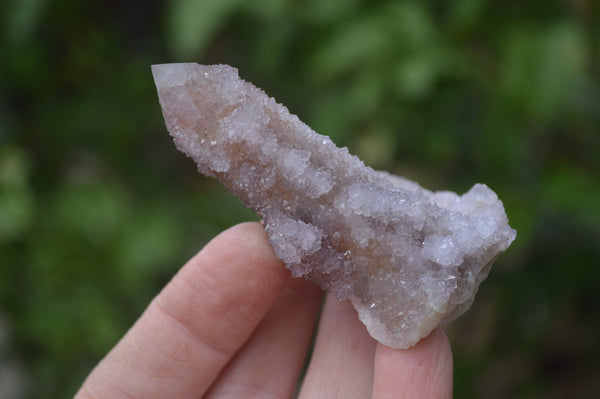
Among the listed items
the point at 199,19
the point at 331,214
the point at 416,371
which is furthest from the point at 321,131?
the point at 416,371

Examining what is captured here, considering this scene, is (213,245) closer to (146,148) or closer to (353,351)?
(353,351)

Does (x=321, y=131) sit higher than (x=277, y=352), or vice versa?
(x=321, y=131)

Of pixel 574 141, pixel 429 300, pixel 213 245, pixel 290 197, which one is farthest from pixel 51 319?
pixel 574 141

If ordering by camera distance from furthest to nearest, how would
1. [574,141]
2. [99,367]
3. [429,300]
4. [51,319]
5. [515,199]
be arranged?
1. [574,141]
2. [51,319]
3. [515,199]
4. [99,367]
5. [429,300]

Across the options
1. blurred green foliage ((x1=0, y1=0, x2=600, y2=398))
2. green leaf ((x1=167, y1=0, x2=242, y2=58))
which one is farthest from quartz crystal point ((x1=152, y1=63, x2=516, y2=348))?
green leaf ((x1=167, y1=0, x2=242, y2=58))

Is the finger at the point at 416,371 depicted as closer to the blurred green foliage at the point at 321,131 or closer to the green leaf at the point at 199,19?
the blurred green foliage at the point at 321,131

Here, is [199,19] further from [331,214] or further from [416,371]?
[416,371]
